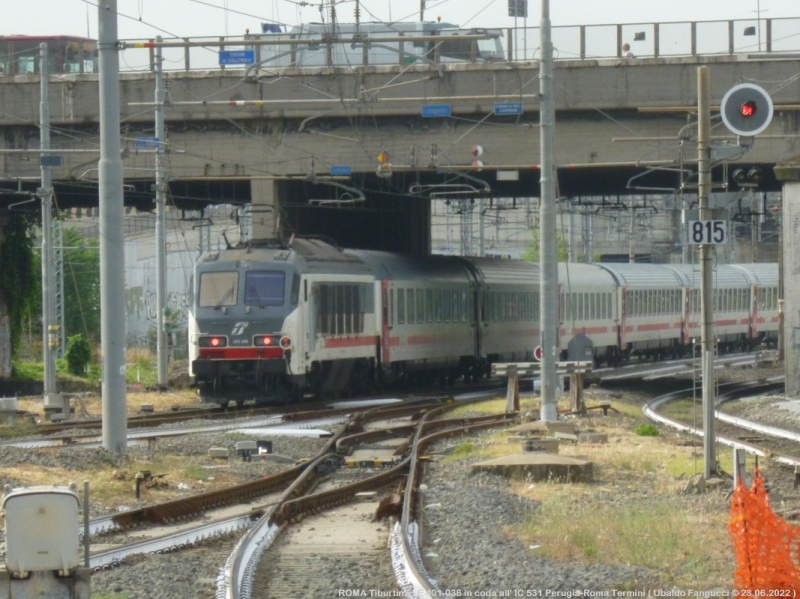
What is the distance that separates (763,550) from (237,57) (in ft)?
53.2

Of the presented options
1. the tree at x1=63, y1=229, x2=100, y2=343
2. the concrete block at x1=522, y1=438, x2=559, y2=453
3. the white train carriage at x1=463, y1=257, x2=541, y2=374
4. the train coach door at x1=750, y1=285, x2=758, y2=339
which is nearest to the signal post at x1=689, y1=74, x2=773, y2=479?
the concrete block at x1=522, y1=438, x2=559, y2=453

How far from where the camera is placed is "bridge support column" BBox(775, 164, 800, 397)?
2741cm

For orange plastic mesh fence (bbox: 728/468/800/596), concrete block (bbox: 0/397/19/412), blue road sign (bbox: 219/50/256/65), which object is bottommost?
concrete block (bbox: 0/397/19/412)

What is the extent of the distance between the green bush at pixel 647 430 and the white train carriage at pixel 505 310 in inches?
610

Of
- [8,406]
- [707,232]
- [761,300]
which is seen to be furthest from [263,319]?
[761,300]

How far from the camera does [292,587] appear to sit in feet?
28.7

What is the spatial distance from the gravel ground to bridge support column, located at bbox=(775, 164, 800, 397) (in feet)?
45.1

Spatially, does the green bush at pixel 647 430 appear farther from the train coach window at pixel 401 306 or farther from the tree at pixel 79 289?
the tree at pixel 79 289

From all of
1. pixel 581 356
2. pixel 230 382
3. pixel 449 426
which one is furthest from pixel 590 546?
pixel 230 382

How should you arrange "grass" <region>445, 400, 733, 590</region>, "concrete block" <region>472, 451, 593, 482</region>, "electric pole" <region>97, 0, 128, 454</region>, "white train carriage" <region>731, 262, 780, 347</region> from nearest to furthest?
"grass" <region>445, 400, 733, 590</region>
"concrete block" <region>472, 451, 593, 482</region>
"electric pole" <region>97, 0, 128, 454</region>
"white train carriage" <region>731, 262, 780, 347</region>

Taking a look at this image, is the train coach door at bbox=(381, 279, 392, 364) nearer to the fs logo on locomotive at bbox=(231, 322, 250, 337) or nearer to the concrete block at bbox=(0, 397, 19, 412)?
the fs logo on locomotive at bbox=(231, 322, 250, 337)

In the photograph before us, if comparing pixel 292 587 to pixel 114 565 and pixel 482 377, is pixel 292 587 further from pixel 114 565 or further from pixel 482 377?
pixel 482 377

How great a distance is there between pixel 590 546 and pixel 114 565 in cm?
325

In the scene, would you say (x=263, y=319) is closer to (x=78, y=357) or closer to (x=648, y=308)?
(x=78, y=357)
